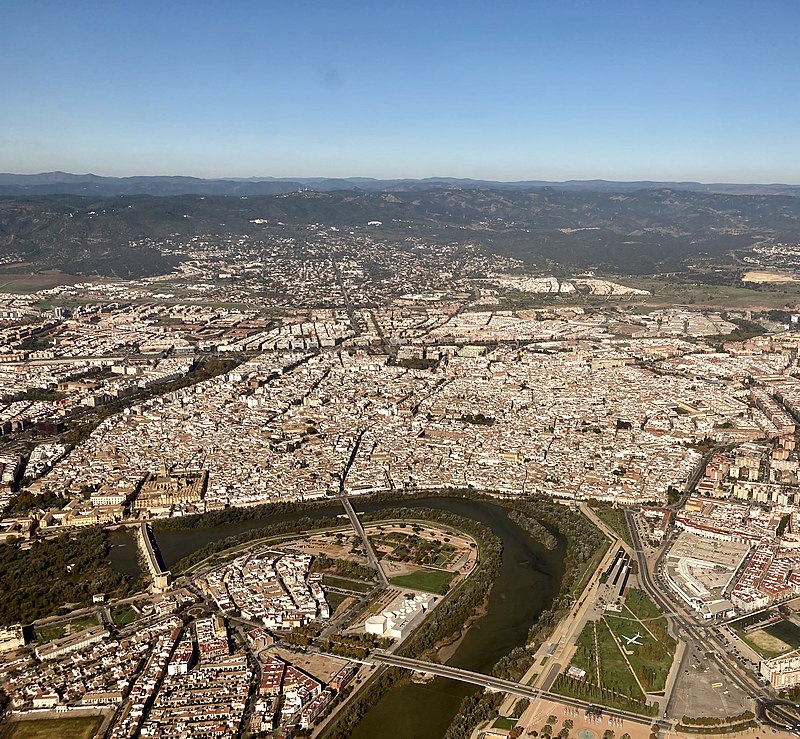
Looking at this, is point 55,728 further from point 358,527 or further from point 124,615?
point 358,527

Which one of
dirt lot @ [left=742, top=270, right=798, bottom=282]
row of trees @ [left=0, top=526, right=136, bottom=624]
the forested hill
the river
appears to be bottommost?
the river

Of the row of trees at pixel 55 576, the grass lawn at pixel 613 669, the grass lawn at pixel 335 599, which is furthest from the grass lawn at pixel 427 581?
the row of trees at pixel 55 576

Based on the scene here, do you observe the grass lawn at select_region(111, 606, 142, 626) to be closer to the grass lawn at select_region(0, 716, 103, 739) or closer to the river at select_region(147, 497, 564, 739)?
the river at select_region(147, 497, 564, 739)

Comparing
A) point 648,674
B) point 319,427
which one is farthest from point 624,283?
point 648,674

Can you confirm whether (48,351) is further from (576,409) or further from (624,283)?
(624,283)

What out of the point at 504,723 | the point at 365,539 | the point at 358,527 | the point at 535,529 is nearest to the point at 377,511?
the point at 358,527

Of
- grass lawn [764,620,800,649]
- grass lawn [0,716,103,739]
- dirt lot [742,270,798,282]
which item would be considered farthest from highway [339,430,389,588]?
dirt lot [742,270,798,282]
